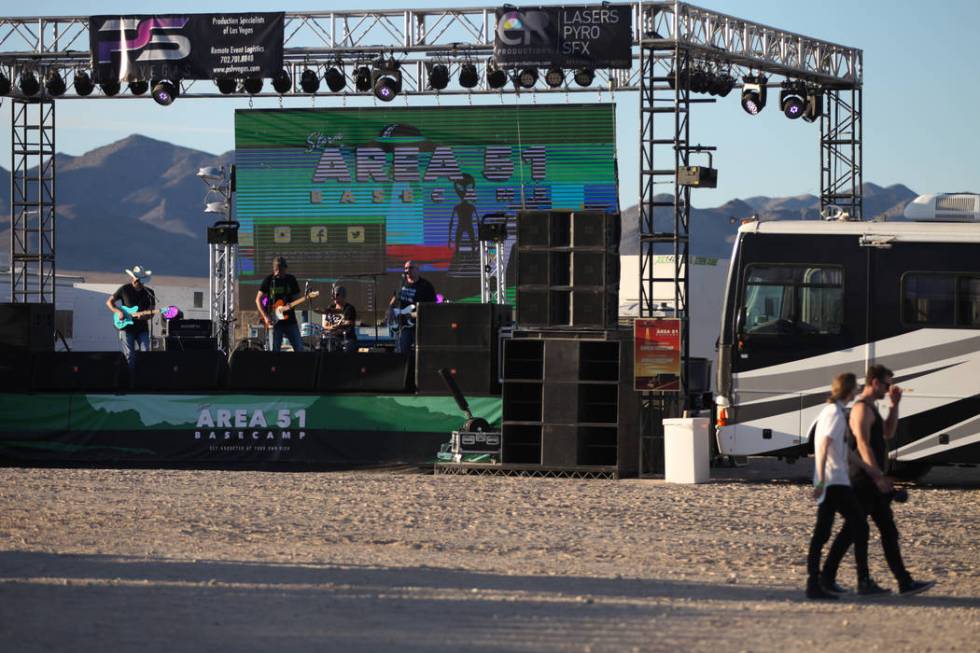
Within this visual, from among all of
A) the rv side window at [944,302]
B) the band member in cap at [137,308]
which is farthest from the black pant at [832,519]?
the band member in cap at [137,308]

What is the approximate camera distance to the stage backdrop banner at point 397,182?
32125 mm

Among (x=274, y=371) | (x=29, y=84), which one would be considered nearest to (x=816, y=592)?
(x=274, y=371)

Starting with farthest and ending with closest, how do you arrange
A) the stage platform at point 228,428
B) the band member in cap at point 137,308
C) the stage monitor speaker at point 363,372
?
the band member in cap at point 137,308
the stage monitor speaker at point 363,372
the stage platform at point 228,428

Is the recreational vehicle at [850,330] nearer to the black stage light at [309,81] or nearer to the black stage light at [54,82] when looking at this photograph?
the black stage light at [309,81]

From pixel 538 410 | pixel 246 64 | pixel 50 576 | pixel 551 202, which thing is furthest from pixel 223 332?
pixel 50 576

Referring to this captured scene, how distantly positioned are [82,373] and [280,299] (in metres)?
2.89

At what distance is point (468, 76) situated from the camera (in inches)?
1046

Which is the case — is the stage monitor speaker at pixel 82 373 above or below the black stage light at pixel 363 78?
below

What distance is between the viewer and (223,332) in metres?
27.7

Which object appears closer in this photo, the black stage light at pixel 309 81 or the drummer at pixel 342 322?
the drummer at pixel 342 322

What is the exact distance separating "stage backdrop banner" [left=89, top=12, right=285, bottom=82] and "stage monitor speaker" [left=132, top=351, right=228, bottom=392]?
27.1ft

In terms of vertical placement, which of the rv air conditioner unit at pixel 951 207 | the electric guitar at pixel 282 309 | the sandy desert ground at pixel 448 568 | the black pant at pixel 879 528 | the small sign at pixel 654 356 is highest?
the rv air conditioner unit at pixel 951 207

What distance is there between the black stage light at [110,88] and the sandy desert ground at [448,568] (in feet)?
40.2

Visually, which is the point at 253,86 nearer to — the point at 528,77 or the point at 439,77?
the point at 439,77
